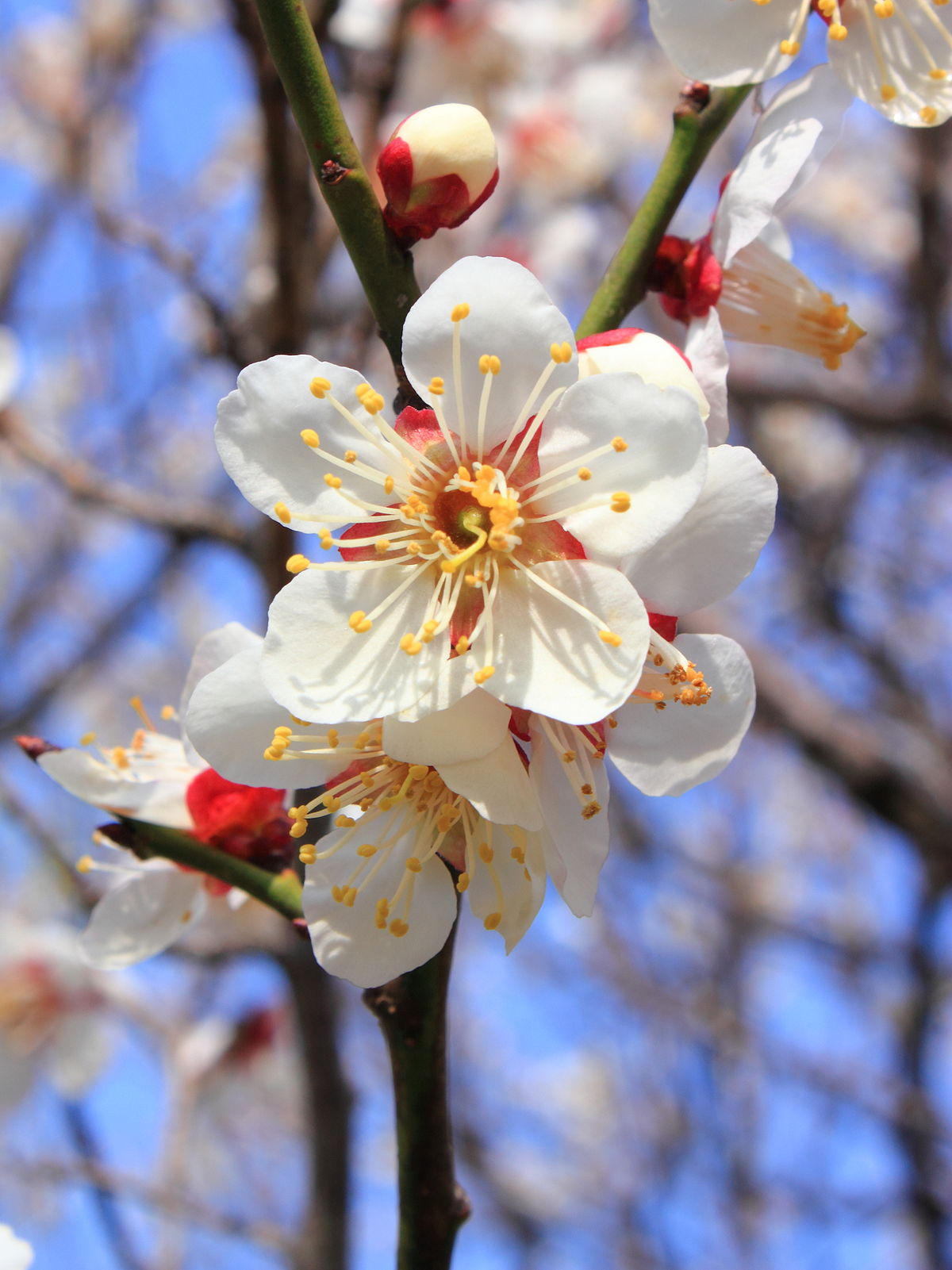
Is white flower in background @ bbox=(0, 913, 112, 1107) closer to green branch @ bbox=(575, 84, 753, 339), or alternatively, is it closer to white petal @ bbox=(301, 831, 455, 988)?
white petal @ bbox=(301, 831, 455, 988)

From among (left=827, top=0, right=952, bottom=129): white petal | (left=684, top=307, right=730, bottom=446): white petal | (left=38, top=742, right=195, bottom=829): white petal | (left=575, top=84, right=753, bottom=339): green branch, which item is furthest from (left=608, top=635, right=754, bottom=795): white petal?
A: (left=827, top=0, right=952, bottom=129): white petal

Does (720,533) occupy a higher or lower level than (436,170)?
lower

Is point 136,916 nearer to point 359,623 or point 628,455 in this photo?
point 359,623

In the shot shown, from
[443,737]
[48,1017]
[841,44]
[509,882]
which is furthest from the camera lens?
[48,1017]

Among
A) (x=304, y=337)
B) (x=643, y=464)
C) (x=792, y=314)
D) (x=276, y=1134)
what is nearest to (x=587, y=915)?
(x=643, y=464)

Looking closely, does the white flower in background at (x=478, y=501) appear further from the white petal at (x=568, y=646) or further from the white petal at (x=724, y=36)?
the white petal at (x=724, y=36)

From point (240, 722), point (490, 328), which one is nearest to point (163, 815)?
point (240, 722)

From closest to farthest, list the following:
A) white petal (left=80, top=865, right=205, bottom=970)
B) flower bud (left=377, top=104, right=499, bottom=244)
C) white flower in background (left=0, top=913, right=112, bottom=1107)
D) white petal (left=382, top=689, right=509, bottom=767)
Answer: white petal (left=382, top=689, right=509, bottom=767) < flower bud (left=377, top=104, right=499, bottom=244) < white petal (left=80, top=865, right=205, bottom=970) < white flower in background (left=0, top=913, right=112, bottom=1107)

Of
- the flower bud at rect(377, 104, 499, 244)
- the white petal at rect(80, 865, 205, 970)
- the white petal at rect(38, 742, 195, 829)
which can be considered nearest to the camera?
the flower bud at rect(377, 104, 499, 244)
